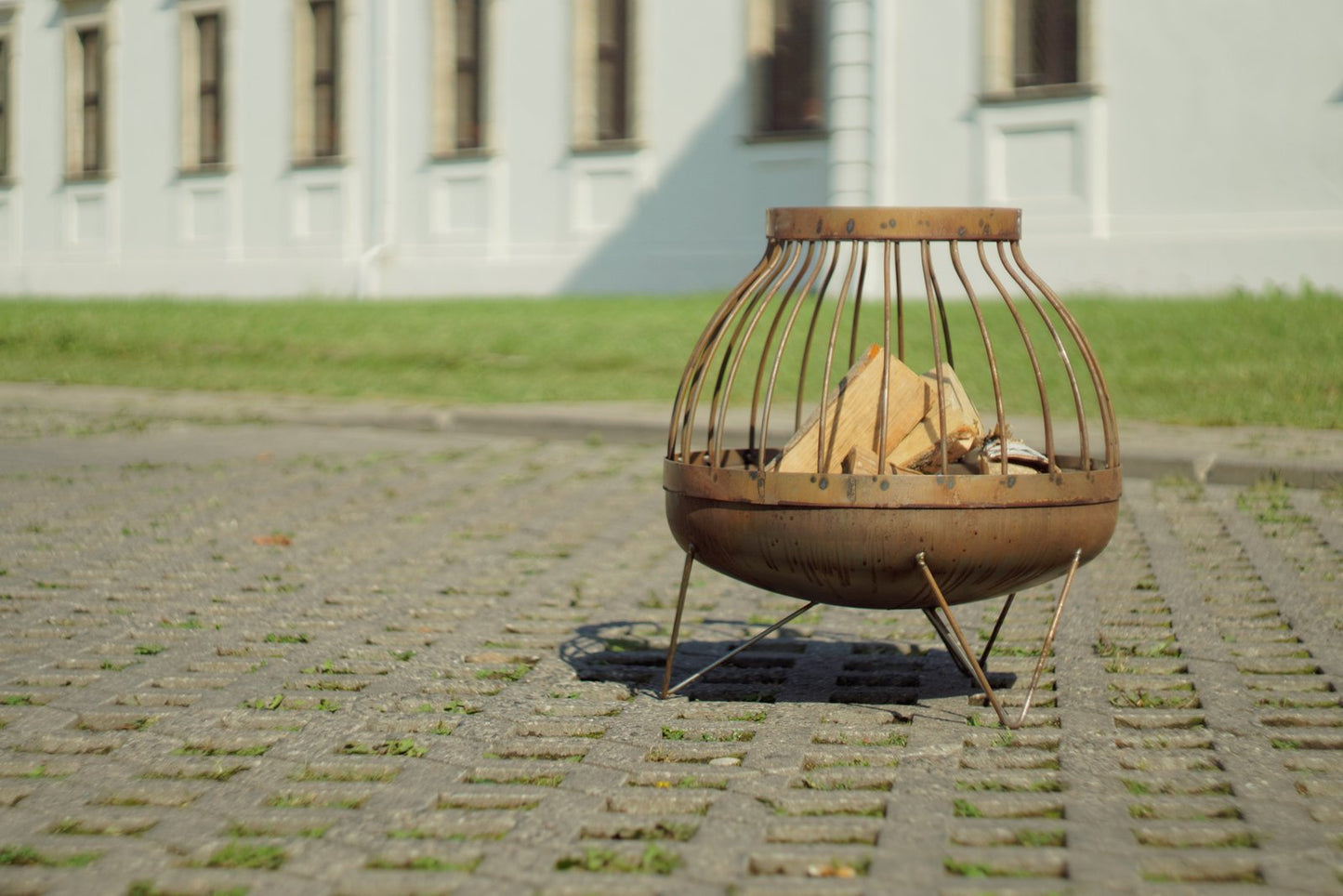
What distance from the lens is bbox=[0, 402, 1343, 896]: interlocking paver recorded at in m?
3.07

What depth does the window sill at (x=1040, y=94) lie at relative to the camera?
17484 millimetres

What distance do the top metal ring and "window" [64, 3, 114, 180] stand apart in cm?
2633

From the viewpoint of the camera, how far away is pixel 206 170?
1044 inches

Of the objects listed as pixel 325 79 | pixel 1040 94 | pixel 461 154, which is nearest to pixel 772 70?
pixel 1040 94

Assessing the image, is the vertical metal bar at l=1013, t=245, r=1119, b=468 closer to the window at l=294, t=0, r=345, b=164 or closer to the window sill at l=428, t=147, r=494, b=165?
the window sill at l=428, t=147, r=494, b=165

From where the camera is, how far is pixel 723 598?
20.1 ft

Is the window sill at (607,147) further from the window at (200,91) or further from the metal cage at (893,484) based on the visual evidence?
the metal cage at (893,484)

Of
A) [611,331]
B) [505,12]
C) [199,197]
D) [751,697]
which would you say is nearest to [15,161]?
[199,197]

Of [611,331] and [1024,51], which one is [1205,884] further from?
[1024,51]

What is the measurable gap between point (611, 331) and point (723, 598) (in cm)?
967

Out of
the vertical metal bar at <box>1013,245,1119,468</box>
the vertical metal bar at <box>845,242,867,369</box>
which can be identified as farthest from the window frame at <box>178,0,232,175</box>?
the vertical metal bar at <box>1013,245,1119,468</box>

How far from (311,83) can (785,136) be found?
27.4ft

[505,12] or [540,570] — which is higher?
[505,12]

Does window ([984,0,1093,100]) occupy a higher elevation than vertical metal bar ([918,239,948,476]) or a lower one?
higher
